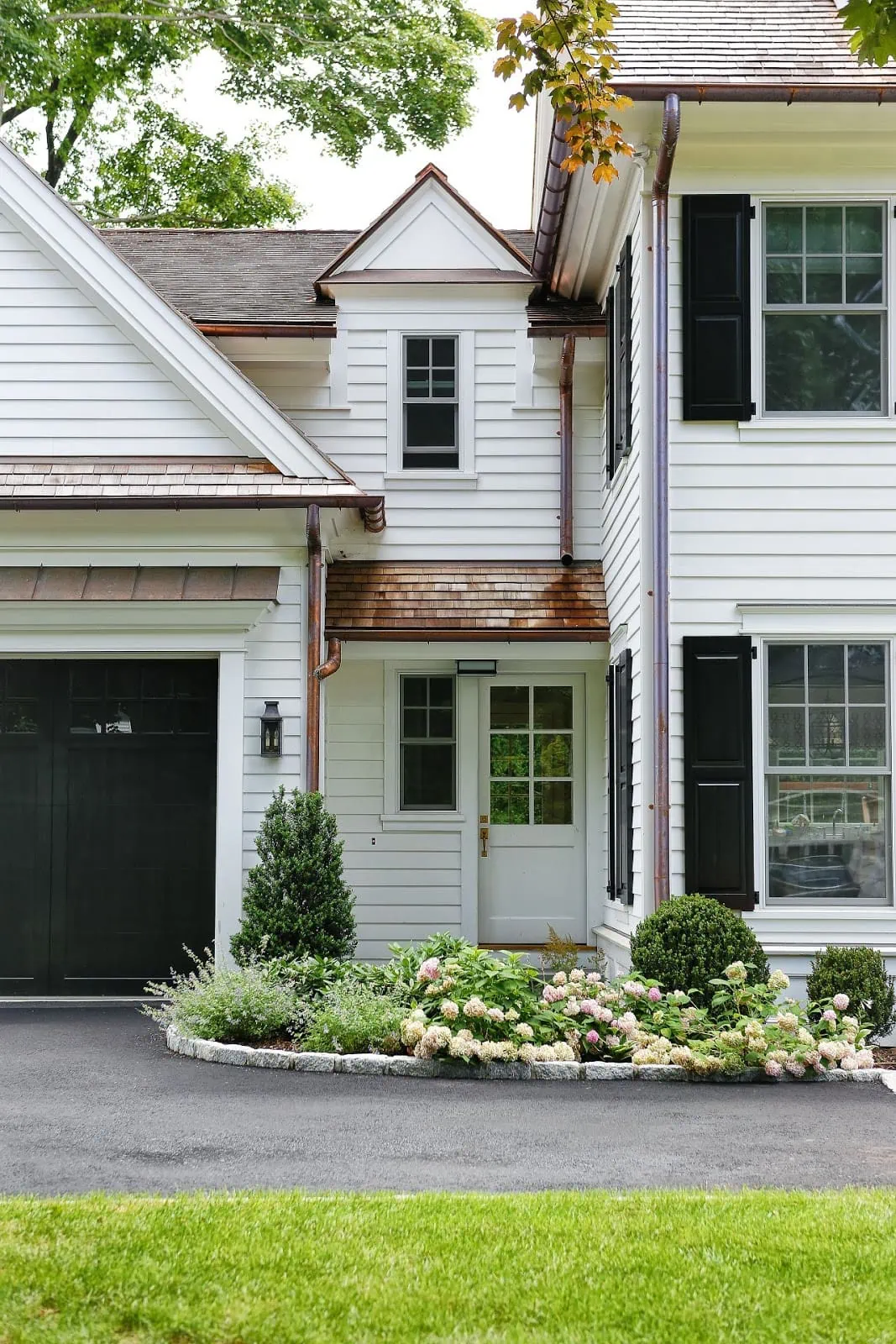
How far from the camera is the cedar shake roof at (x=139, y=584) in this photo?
11.3m

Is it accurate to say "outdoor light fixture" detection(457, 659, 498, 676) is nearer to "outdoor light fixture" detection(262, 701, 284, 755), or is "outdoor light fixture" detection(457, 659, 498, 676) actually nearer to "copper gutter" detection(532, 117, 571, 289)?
"outdoor light fixture" detection(262, 701, 284, 755)

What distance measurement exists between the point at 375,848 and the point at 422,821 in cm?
49

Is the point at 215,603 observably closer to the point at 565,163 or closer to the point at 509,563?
the point at 509,563

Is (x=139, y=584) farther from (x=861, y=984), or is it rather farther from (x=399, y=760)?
(x=861, y=984)

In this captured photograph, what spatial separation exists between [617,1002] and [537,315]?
6.86 meters

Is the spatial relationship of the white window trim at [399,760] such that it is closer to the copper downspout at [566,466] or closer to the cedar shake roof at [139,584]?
the copper downspout at [566,466]

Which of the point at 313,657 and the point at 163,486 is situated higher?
the point at 163,486

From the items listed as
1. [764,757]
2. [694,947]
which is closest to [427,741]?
[764,757]

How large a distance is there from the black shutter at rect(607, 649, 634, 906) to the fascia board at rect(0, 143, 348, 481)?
2737 millimetres

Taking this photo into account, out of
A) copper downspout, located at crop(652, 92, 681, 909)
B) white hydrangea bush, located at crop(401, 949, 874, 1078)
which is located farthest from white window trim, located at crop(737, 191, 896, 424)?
white hydrangea bush, located at crop(401, 949, 874, 1078)

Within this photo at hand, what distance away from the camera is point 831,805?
10.1m

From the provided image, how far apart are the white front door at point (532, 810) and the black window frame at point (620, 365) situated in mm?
2281

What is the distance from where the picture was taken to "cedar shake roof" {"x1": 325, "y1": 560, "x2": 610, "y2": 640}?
1260cm

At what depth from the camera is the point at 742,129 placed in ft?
33.1
